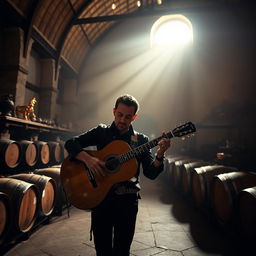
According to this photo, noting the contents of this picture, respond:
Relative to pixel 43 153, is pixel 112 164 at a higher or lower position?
lower

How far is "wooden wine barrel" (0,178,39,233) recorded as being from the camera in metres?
2.59

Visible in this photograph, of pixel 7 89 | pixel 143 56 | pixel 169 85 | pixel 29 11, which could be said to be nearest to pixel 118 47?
pixel 143 56

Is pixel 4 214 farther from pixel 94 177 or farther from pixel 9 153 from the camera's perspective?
pixel 9 153

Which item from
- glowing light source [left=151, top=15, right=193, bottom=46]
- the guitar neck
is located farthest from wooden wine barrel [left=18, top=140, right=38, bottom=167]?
glowing light source [left=151, top=15, right=193, bottom=46]

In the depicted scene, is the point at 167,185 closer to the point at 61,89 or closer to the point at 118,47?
the point at 61,89

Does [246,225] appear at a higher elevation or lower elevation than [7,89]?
lower

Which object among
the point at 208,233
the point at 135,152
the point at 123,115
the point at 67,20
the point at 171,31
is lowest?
the point at 208,233

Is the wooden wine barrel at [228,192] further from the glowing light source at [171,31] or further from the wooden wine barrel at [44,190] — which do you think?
the glowing light source at [171,31]

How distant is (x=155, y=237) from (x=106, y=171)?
1973 millimetres

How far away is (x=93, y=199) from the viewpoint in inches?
63.4

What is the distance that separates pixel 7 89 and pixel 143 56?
8.36 metres

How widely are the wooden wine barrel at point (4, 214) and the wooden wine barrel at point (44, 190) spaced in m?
0.70

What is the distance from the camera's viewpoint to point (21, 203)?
8.75 feet

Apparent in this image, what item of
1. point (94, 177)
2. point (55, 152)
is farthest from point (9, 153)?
point (94, 177)
